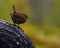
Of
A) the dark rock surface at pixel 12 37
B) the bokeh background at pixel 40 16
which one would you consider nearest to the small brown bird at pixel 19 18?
the dark rock surface at pixel 12 37

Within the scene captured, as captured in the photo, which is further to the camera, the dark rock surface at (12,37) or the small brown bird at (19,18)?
the small brown bird at (19,18)

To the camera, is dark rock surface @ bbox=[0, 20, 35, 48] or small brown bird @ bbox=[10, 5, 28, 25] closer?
dark rock surface @ bbox=[0, 20, 35, 48]

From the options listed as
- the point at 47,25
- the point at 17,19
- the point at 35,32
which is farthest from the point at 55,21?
the point at 17,19

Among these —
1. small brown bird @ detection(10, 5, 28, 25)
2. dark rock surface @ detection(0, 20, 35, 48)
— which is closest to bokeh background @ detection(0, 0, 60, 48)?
small brown bird @ detection(10, 5, 28, 25)

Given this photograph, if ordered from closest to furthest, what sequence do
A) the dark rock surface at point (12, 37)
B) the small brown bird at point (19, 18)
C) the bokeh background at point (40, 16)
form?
the dark rock surface at point (12, 37) → the small brown bird at point (19, 18) → the bokeh background at point (40, 16)

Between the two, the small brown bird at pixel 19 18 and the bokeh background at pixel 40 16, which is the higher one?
the bokeh background at pixel 40 16

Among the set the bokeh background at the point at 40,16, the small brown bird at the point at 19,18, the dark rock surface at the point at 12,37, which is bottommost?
the dark rock surface at the point at 12,37

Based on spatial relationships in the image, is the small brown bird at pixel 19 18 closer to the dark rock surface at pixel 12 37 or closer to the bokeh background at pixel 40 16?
the dark rock surface at pixel 12 37

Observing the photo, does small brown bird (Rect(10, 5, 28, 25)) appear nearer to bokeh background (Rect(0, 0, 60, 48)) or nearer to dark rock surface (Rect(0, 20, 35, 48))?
dark rock surface (Rect(0, 20, 35, 48))

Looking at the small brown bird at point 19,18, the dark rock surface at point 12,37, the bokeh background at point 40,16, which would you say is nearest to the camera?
the dark rock surface at point 12,37

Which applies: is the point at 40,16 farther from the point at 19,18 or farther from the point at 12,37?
the point at 12,37

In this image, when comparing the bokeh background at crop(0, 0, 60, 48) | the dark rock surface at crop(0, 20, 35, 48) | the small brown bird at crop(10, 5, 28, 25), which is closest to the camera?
the dark rock surface at crop(0, 20, 35, 48)
